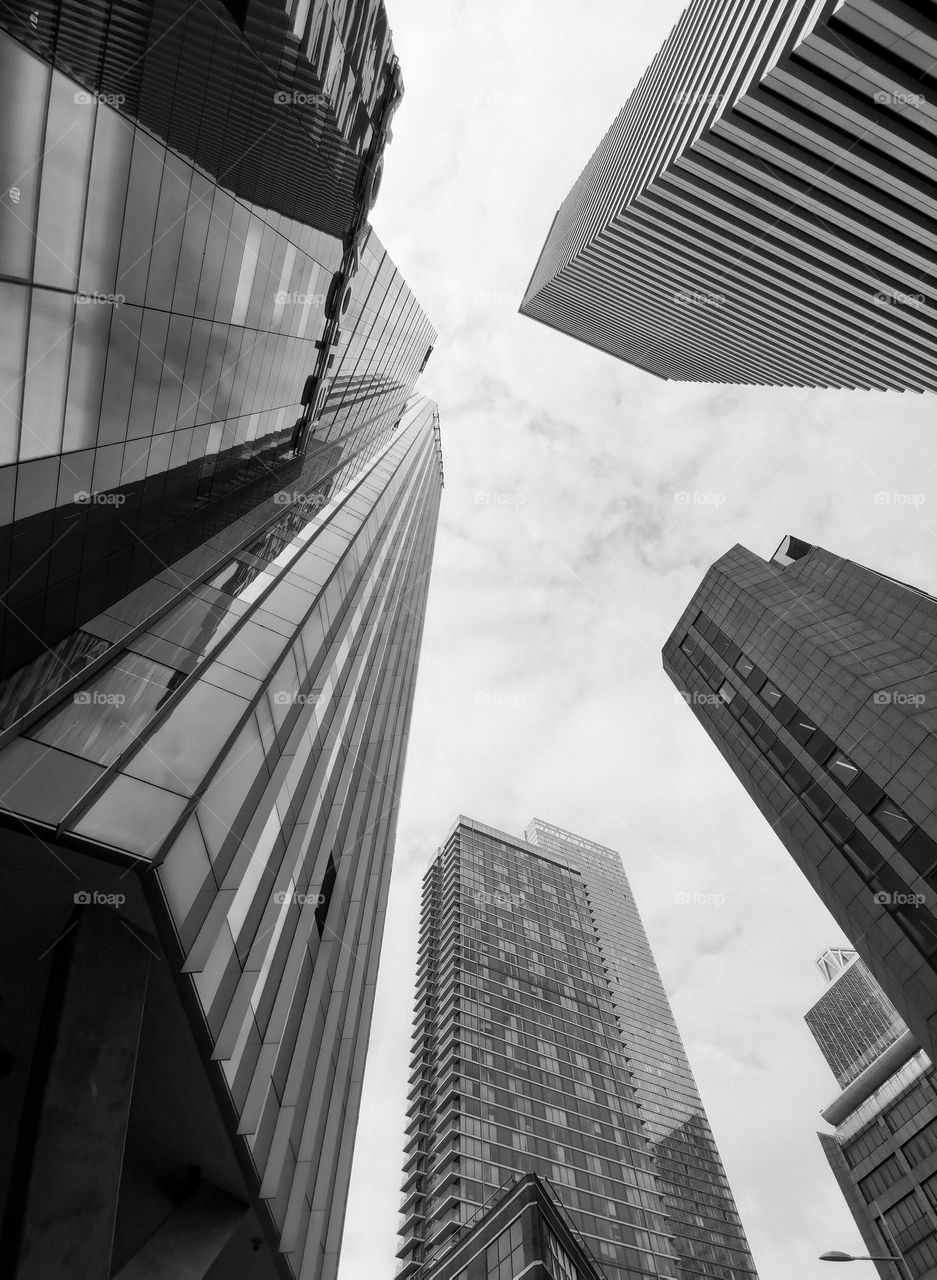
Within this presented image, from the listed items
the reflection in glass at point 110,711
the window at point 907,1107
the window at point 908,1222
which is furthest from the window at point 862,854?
the window at point 908,1222

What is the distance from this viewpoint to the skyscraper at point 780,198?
1176 inches

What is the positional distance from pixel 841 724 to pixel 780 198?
31.4 meters

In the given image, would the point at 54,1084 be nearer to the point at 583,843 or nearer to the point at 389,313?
the point at 389,313

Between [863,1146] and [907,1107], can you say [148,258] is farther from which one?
[863,1146]

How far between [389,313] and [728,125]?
68.6 feet

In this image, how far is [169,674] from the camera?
43.5 ft

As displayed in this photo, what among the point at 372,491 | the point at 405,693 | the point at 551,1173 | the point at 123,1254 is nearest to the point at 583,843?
the point at 551,1173

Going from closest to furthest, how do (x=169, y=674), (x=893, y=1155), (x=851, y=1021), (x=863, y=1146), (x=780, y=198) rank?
(x=169, y=674)
(x=780, y=198)
(x=893, y=1155)
(x=863, y=1146)
(x=851, y=1021)

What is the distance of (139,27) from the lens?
40.7 feet

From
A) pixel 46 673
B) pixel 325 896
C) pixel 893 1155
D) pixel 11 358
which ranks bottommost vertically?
pixel 893 1155

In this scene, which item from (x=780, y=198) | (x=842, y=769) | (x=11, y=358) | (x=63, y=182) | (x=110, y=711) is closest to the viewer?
(x=11, y=358)

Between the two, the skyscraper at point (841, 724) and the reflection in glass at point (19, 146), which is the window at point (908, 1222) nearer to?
the skyscraper at point (841, 724)

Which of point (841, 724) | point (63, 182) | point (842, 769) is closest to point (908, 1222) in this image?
point (842, 769)

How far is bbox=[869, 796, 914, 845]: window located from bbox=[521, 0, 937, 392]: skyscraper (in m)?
29.8
